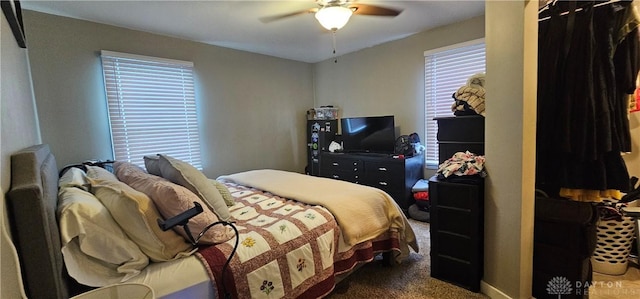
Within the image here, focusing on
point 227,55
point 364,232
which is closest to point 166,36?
point 227,55

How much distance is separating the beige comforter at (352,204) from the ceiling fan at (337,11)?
1.43 meters

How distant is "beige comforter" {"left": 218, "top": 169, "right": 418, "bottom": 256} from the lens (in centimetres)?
192

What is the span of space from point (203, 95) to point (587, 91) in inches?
156

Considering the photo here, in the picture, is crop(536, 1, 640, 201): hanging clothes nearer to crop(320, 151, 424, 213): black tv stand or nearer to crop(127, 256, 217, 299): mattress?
crop(320, 151, 424, 213): black tv stand

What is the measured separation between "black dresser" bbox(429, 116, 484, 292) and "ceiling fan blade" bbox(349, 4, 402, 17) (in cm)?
141

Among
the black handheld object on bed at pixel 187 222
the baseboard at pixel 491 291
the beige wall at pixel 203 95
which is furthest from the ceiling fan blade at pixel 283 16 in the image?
the baseboard at pixel 491 291

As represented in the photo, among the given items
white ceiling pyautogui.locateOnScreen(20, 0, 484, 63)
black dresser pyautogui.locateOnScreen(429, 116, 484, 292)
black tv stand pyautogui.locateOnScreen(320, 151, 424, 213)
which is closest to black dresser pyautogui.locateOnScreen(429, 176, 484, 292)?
black dresser pyautogui.locateOnScreen(429, 116, 484, 292)

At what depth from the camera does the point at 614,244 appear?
80.6 inches

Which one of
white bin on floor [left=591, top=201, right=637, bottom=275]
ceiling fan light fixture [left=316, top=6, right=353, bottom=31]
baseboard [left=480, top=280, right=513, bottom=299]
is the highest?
ceiling fan light fixture [left=316, top=6, right=353, bottom=31]

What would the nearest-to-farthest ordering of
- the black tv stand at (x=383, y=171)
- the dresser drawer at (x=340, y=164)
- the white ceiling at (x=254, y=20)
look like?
the white ceiling at (x=254, y=20), the black tv stand at (x=383, y=171), the dresser drawer at (x=340, y=164)

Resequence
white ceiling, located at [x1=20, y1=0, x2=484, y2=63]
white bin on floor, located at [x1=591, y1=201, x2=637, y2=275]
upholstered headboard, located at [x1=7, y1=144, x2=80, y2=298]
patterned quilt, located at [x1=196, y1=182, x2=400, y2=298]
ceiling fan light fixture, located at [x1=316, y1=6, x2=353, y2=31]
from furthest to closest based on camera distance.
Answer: white ceiling, located at [x1=20, y1=0, x2=484, y2=63] → ceiling fan light fixture, located at [x1=316, y1=6, x2=353, y2=31] → white bin on floor, located at [x1=591, y1=201, x2=637, y2=275] → patterned quilt, located at [x1=196, y1=182, x2=400, y2=298] → upholstered headboard, located at [x1=7, y1=144, x2=80, y2=298]

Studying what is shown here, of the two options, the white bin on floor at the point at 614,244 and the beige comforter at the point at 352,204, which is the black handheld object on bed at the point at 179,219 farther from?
the white bin on floor at the point at 614,244

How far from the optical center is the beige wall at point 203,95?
9.05ft

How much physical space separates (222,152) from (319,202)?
259 centimetres
